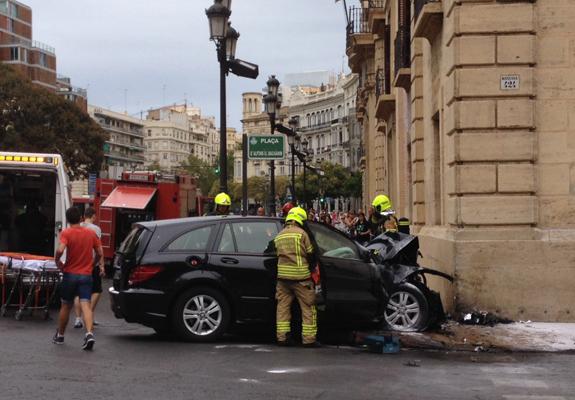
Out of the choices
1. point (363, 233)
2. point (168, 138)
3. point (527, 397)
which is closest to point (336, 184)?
point (363, 233)

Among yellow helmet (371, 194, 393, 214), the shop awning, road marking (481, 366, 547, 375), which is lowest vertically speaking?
road marking (481, 366, 547, 375)

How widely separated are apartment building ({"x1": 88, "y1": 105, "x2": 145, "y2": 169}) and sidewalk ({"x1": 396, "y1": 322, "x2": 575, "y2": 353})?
139m

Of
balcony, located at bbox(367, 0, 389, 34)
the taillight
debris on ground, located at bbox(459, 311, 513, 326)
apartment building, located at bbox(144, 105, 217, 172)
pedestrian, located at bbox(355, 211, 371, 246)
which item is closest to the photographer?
the taillight

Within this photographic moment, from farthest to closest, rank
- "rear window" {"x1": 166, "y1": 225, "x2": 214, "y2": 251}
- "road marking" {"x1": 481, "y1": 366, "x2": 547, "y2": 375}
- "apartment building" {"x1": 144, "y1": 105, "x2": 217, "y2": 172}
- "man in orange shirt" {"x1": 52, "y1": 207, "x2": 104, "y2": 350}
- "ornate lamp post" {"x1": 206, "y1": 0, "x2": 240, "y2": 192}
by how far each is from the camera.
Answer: "apartment building" {"x1": 144, "y1": 105, "x2": 217, "y2": 172}
"ornate lamp post" {"x1": 206, "y1": 0, "x2": 240, "y2": 192}
"rear window" {"x1": 166, "y1": 225, "x2": 214, "y2": 251}
"man in orange shirt" {"x1": 52, "y1": 207, "x2": 104, "y2": 350}
"road marking" {"x1": 481, "y1": 366, "x2": 547, "y2": 375}

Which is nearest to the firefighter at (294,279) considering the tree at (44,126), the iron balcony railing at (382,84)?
the iron balcony railing at (382,84)

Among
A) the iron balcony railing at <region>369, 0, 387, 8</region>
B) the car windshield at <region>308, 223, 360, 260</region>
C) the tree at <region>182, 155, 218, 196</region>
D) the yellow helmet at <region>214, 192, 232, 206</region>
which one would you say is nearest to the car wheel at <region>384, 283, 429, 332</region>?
the car windshield at <region>308, 223, 360, 260</region>

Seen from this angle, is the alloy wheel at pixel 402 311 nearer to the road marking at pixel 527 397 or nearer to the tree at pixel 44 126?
the road marking at pixel 527 397

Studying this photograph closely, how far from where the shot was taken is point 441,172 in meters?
15.2

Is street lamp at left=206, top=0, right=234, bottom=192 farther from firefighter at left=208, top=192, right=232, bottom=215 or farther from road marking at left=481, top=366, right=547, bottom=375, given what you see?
road marking at left=481, top=366, right=547, bottom=375

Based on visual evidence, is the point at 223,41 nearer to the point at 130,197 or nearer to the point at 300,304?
the point at 300,304

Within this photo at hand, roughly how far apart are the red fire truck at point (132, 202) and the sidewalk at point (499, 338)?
44.4 feet

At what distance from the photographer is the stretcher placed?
13.3 m

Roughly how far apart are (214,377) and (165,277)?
2559 millimetres

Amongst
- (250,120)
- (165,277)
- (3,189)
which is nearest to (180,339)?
(165,277)
